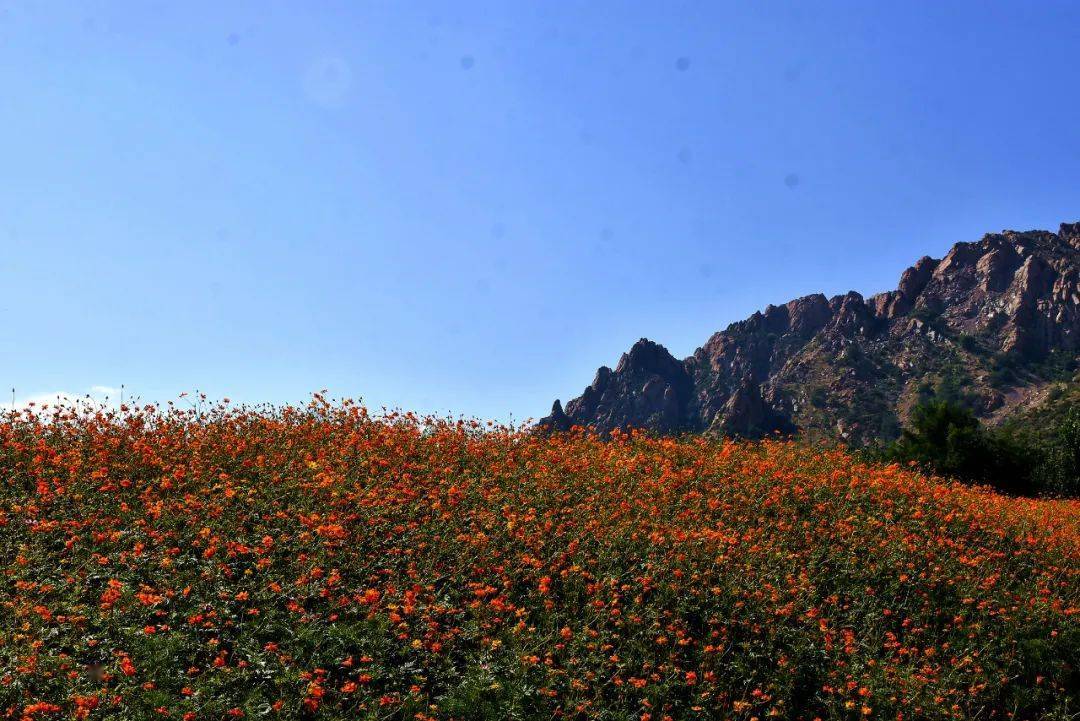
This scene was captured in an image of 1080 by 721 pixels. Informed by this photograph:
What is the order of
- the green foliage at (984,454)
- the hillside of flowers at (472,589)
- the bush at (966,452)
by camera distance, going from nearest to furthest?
the hillside of flowers at (472,589) → the bush at (966,452) → the green foliage at (984,454)

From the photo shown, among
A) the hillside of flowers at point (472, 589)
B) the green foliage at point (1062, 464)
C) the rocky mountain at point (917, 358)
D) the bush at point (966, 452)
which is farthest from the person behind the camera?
the rocky mountain at point (917, 358)

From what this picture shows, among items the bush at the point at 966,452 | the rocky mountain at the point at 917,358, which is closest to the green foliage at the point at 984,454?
the bush at the point at 966,452

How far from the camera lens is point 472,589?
6.84 metres

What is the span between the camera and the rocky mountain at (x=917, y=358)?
136m

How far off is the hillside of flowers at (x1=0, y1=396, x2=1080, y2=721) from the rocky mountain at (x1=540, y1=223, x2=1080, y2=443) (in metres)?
106

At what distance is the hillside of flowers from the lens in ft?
17.4

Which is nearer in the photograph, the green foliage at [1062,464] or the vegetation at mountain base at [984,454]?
the vegetation at mountain base at [984,454]

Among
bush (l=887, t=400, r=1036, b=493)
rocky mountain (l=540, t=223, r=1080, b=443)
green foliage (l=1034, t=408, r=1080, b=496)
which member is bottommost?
green foliage (l=1034, t=408, r=1080, b=496)

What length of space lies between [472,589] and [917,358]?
16848cm

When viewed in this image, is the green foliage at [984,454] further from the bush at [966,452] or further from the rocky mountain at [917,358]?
the rocky mountain at [917,358]

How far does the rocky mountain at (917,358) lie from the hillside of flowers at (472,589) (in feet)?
349

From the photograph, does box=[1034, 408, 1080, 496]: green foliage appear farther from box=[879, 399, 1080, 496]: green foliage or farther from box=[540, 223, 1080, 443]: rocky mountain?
box=[540, 223, 1080, 443]: rocky mountain

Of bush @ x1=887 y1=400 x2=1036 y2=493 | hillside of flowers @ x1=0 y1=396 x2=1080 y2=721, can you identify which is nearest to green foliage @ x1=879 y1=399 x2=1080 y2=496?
bush @ x1=887 y1=400 x2=1036 y2=493

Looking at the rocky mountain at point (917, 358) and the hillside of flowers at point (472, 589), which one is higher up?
the rocky mountain at point (917, 358)
